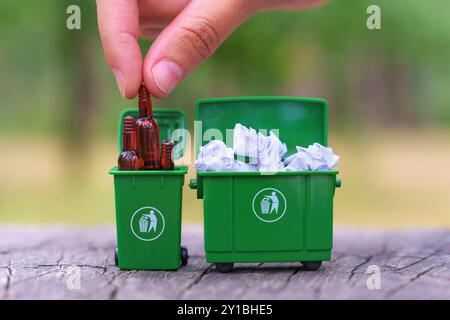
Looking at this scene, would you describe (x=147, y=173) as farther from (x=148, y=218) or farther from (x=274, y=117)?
(x=274, y=117)

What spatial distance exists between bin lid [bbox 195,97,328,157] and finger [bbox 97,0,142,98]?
448mm

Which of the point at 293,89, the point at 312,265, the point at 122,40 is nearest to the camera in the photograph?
the point at 122,40

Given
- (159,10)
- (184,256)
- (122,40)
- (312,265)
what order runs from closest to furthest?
(122,40) < (312,265) < (184,256) < (159,10)

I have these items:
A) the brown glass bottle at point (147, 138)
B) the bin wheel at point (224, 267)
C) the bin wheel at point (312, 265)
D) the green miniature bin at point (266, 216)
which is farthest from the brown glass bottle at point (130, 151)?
the bin wheel at point (312, 265)

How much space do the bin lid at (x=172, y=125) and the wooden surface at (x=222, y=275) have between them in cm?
61

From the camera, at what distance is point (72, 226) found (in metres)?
4.48

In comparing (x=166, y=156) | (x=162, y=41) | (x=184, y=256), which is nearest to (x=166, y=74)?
(x=162, y=41)

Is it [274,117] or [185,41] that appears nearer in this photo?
[185,41]

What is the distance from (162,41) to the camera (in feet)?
9.70

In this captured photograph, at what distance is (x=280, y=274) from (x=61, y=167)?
646 cm

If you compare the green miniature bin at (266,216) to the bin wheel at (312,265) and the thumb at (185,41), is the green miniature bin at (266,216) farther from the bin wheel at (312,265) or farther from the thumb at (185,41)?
the thumb at (185,41)

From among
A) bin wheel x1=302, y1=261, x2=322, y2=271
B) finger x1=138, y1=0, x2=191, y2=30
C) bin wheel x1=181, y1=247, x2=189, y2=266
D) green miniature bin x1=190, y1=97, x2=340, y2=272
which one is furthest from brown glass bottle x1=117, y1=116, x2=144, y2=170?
bin wheel x1=302, y1=261, x2=322, y2=271

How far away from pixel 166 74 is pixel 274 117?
25.3 inches

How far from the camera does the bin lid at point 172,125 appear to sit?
3406mm
